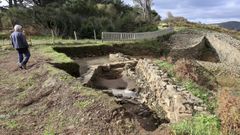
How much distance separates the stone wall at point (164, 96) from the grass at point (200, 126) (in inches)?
31.4

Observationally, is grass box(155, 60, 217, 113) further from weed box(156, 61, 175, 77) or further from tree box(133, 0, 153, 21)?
tree box(133, 0, 153, 21)

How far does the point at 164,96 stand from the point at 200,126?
3832 mm

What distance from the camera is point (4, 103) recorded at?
9289mm

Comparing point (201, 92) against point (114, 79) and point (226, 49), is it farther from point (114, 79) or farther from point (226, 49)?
point (226, 49)

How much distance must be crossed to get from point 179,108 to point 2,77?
21.4 feet

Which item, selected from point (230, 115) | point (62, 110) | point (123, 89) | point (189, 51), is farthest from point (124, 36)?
point (230, 115)

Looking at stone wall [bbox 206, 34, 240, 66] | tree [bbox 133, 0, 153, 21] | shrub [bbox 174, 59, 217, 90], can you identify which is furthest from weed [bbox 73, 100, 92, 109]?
tree [bbox 133, 0, 153, 21]

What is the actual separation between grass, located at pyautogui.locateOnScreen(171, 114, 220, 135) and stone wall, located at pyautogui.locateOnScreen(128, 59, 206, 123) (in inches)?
31.4

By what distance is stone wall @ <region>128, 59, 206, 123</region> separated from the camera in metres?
8.30

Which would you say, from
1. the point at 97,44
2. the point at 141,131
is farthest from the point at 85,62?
the point at 141,131

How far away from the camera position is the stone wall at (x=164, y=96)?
27.2 feet

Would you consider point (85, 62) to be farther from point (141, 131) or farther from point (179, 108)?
point (141, 131)

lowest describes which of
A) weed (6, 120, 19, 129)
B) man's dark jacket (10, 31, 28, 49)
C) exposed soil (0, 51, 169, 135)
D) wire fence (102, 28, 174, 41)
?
weed (6, 120, 19, 129)

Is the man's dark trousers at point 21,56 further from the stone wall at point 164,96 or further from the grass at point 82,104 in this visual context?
the grass at point 82,104
